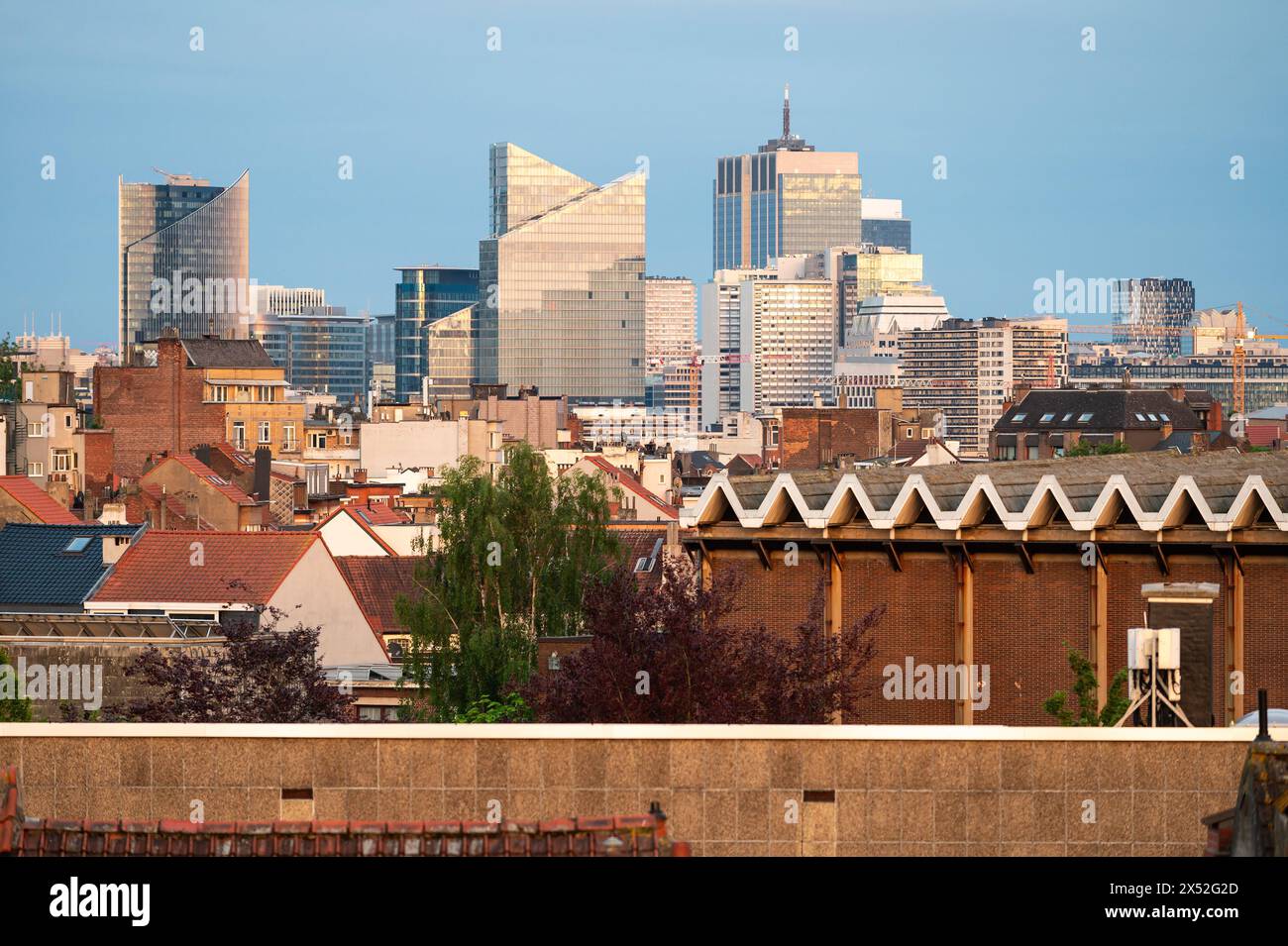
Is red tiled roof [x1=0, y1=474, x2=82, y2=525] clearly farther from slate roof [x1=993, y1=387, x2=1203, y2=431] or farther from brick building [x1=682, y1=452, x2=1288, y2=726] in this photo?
slate roof [x1=993, y1=387, x2=1203, y2=431]

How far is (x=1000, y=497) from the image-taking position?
37.4m

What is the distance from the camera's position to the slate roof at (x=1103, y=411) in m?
164

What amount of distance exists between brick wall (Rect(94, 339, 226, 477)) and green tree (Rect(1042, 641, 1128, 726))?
4275 inches

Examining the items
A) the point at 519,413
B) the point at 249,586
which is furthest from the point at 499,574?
the point at 519,413

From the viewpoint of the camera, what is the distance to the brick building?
36.3 m

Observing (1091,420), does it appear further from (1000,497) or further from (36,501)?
(1000,497)

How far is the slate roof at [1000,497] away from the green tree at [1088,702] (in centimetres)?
416

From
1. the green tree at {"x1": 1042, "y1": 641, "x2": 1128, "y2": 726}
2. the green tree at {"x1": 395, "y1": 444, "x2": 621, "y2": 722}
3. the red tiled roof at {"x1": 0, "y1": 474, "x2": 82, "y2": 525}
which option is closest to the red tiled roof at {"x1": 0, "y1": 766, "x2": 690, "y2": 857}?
the green tree at {"x1": 1042, "y1": 641, "x2": 1128, "y2": 726}

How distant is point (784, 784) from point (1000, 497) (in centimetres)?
1816

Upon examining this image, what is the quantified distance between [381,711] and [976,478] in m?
15.4

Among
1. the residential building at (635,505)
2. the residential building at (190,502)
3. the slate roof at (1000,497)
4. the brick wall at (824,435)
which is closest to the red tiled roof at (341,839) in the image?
the slate roof at (1000,497)

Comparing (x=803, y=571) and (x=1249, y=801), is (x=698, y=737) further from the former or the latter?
(x=803, y=571)

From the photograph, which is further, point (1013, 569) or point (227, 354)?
point (227, 354)
